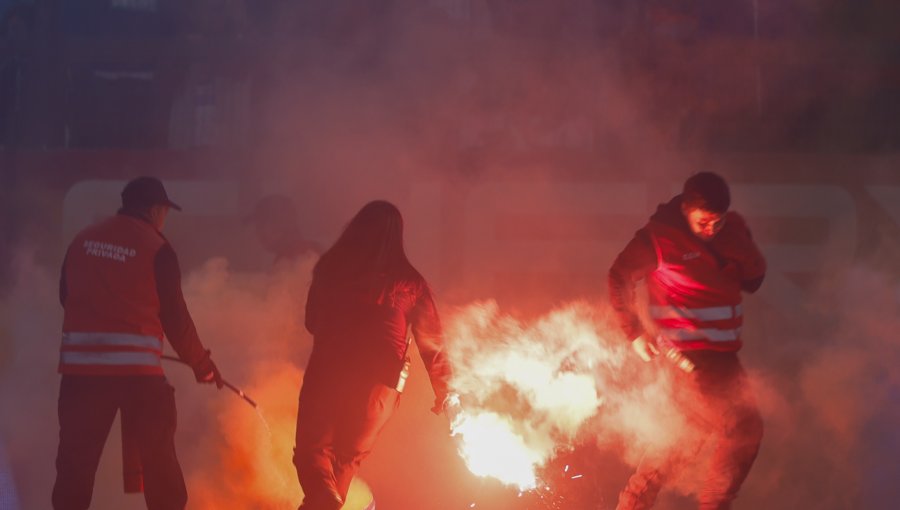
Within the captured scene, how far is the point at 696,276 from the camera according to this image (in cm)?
444

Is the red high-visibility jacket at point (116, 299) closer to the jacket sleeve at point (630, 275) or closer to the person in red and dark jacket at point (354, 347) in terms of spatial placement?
the person in red and dark jacket at point (354, 347)

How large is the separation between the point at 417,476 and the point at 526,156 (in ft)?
8.21

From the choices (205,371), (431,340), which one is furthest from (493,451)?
(205,371)

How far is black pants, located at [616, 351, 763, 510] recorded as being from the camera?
4.35 meters

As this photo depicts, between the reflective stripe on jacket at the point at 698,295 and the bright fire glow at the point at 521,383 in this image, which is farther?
the bright fire glow at the point at 521,383

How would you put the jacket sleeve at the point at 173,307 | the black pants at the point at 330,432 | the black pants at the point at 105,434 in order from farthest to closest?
1. the jacket sleeve at the point at 173,307
2. the black pants at the point at 105,434
3. the black pants at the point at 330,432

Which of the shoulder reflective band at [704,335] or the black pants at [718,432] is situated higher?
the shoulder reflective band at [704,335]

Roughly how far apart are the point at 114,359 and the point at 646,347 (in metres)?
2.82

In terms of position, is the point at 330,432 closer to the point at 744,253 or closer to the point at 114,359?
the point at 114,359

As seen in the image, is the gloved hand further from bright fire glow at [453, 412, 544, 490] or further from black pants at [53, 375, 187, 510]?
bright fire glow at [453, 412, 544, 490]

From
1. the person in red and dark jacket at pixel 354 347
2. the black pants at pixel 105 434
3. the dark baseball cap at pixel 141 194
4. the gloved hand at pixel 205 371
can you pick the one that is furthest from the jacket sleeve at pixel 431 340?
the dark baseball cap at pixel 141 194

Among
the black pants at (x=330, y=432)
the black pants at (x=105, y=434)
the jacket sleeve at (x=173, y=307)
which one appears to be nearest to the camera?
the black pants at (x=330, y=432)

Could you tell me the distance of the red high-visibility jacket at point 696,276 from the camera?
4434mm

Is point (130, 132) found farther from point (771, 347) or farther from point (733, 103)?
point (771, 347)
